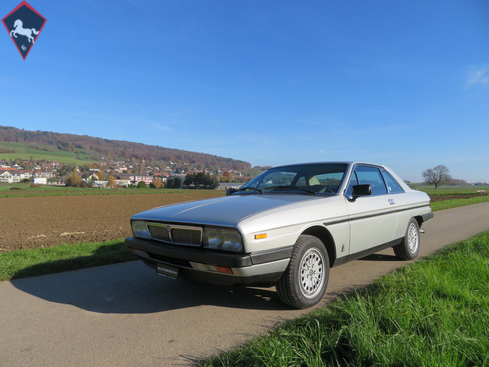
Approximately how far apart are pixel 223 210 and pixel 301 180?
5.12 ft

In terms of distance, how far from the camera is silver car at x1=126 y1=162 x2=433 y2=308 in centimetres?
293

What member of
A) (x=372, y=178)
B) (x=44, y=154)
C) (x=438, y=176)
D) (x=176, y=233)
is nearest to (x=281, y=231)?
(x=176, y=233)

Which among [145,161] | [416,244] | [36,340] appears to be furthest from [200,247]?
[145,161]

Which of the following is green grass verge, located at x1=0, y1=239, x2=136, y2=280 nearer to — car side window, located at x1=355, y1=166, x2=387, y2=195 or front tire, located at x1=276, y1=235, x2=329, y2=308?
front tire, located at x1=276, y1=235, x2=329, y2=308

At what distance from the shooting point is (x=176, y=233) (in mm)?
3303

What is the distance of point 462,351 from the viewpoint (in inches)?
79.7

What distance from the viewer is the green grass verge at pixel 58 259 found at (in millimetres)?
4809

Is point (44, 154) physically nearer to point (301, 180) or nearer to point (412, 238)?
point (301, 180)

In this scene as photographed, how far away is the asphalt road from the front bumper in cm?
39

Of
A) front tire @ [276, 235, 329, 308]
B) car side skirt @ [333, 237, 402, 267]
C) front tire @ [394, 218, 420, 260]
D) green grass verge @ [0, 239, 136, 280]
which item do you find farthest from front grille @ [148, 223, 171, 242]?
front tire @ [394, 218, 420, 260]

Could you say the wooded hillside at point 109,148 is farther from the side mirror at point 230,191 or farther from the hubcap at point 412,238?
the side mirror at point 230,191

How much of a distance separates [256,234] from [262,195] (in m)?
1.31

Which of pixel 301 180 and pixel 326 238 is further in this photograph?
pixel 301 180

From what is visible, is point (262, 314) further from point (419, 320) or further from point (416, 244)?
point (416, 244)
